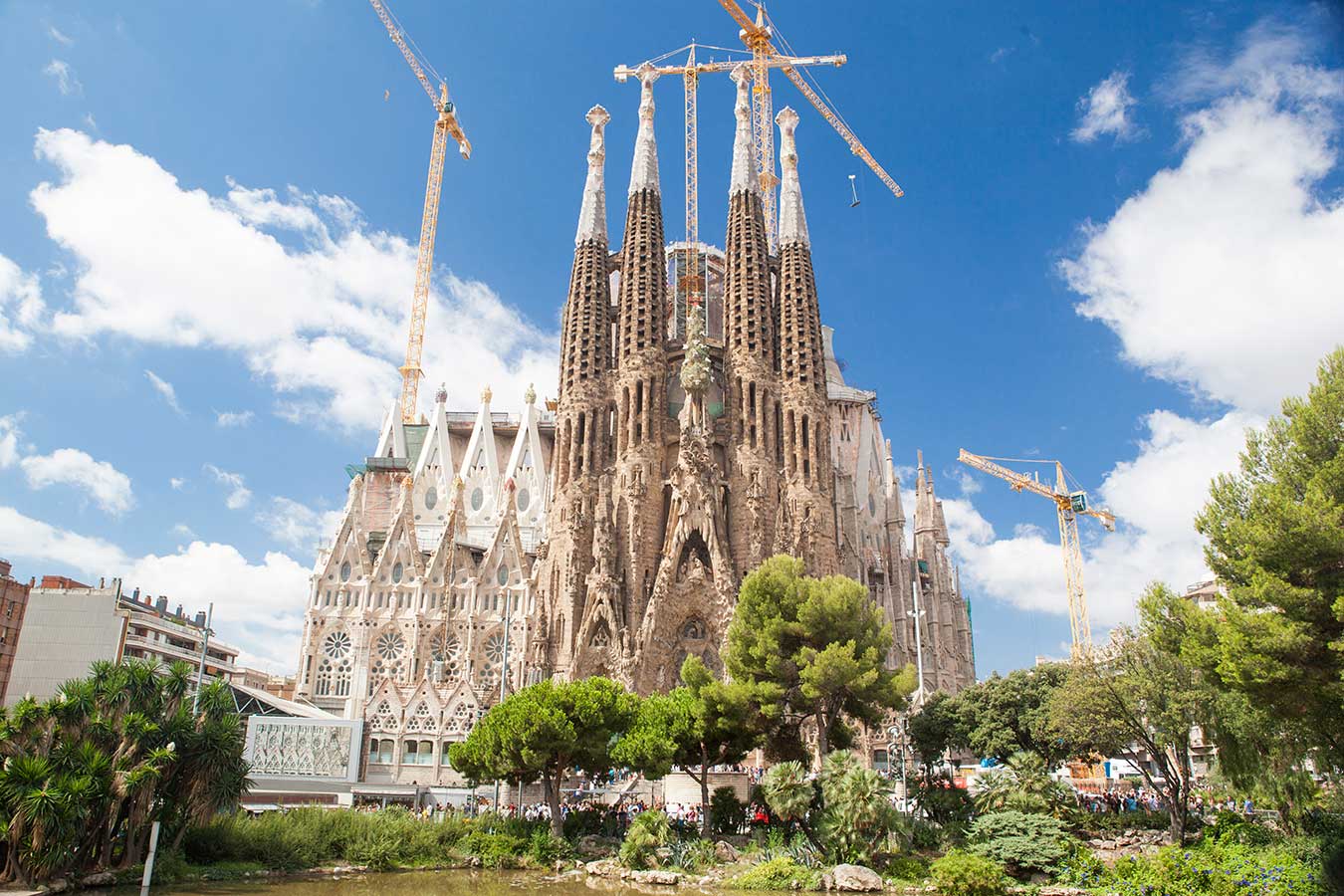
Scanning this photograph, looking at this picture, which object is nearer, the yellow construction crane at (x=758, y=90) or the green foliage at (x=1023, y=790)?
the green foliage at (x=1023, y=790)

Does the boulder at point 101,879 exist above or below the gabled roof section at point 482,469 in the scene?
below

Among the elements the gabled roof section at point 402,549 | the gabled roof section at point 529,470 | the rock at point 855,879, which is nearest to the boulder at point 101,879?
the rock at point 855,879

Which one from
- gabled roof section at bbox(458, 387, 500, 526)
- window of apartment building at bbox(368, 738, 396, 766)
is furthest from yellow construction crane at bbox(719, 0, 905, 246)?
window of apartment building at bbox(368, 738, 396, 766)

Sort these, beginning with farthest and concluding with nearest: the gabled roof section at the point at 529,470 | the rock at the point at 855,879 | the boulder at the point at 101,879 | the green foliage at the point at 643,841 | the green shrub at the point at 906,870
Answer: the gabled roof section at the point at 529,470, the green foliage at the point at 643,841, the green shrub at the point at 906,870, the rock at the point at 855,879, the boulder at the point at 101,879

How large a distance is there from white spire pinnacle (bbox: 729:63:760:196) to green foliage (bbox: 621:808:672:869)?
43.0 meters

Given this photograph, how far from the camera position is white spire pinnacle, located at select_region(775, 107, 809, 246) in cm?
5872

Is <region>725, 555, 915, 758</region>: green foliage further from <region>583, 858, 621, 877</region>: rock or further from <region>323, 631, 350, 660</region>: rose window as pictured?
<region>323, 631, 350, 660</region>: rose window

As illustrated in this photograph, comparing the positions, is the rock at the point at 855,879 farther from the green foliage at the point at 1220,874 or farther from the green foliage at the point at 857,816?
the green foliage at the point at 1220,874

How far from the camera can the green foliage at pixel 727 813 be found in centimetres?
2880

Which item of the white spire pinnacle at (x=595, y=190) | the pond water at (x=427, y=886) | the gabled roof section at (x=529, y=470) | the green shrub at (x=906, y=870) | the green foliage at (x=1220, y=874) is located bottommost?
the pond water at (x=427, y=886)

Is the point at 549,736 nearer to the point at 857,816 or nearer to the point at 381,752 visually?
the point at 857,816

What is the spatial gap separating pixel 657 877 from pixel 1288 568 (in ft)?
53.6

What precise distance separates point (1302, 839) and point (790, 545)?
29847mm

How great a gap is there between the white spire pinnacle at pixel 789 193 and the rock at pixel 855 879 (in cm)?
4255
